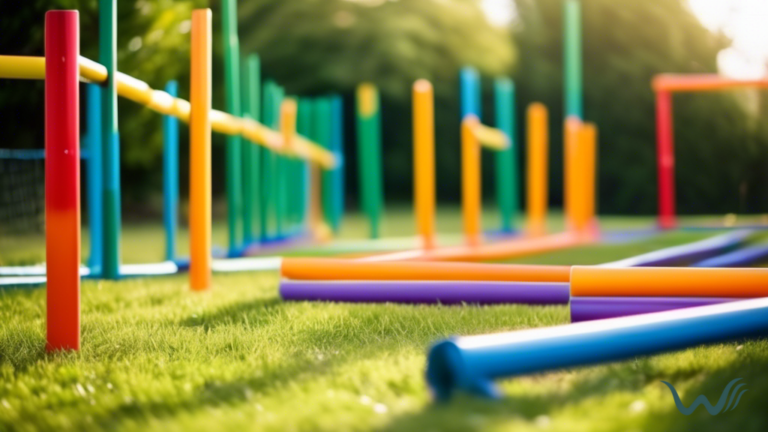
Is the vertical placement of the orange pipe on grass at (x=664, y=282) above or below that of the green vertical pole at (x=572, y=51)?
below

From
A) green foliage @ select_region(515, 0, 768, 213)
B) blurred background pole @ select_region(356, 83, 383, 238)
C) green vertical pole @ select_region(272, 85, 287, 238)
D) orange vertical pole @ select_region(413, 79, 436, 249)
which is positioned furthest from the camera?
green foliage @ select_region(515, 0, 768, 213)

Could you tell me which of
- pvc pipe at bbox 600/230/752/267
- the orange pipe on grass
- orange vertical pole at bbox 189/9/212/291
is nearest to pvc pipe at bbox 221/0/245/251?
orange vertical pole at bbox 189/9/212/291

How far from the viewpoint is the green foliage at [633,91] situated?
13.6 m

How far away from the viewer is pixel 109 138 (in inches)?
145

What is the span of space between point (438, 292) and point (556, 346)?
1.47m

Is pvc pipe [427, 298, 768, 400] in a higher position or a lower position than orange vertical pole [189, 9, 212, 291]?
lower

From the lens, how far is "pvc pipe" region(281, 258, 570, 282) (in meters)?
3.30

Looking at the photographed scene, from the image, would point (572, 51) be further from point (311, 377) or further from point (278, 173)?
point (311, 377)

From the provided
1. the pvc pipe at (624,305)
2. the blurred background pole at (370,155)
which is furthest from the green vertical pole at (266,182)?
the pvc pipe at (624,305)

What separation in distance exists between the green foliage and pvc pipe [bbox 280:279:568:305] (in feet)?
33.7

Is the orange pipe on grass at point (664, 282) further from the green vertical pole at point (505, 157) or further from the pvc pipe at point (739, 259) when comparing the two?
the green vertical pole at point (505, 157)

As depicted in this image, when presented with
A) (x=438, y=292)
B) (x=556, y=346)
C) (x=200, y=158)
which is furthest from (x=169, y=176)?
(x=556, y=346)

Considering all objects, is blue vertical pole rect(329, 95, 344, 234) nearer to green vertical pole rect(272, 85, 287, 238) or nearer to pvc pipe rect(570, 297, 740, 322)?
green vertical pole rect(272, 85, 287, 238)

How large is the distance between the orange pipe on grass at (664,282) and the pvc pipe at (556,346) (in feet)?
1.64
